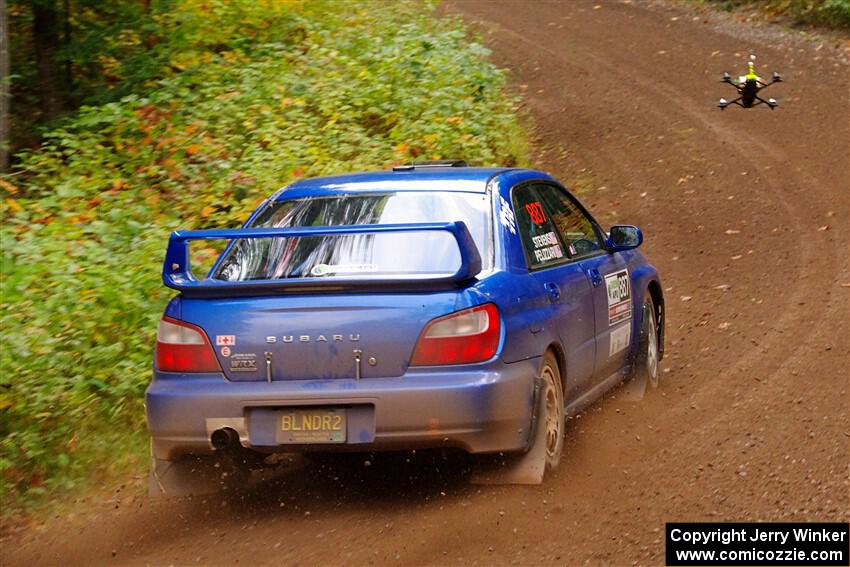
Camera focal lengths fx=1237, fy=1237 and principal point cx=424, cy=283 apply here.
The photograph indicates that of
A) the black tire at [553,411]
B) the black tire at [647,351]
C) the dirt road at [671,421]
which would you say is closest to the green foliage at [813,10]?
the dirt road at [671,421]

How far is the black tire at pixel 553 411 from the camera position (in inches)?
244

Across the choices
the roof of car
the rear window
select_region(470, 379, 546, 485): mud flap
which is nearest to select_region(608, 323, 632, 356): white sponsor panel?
the roof of car

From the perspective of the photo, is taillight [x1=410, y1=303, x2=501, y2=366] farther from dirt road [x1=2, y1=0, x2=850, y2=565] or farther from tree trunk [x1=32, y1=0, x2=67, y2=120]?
tree trunk [x1=32, y1=0, x2=67, y2=120]

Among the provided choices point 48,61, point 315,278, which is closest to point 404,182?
point 315,278

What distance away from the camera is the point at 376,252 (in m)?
5.98

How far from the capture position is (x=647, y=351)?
27.0ft

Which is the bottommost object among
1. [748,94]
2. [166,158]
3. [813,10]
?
[813,10]

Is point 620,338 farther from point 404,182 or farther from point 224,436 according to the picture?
point 224,436

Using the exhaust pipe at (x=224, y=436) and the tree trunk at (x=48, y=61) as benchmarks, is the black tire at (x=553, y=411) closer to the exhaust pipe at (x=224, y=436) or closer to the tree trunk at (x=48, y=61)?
the exhaust pipe at (x=224, y=436)

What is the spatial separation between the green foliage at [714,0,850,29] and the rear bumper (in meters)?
19.4

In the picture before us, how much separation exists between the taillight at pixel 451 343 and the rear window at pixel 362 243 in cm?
26

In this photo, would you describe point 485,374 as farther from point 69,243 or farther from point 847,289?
point 847,289

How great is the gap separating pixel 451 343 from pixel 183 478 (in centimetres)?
159

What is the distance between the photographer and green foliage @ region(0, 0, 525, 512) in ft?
24.7
